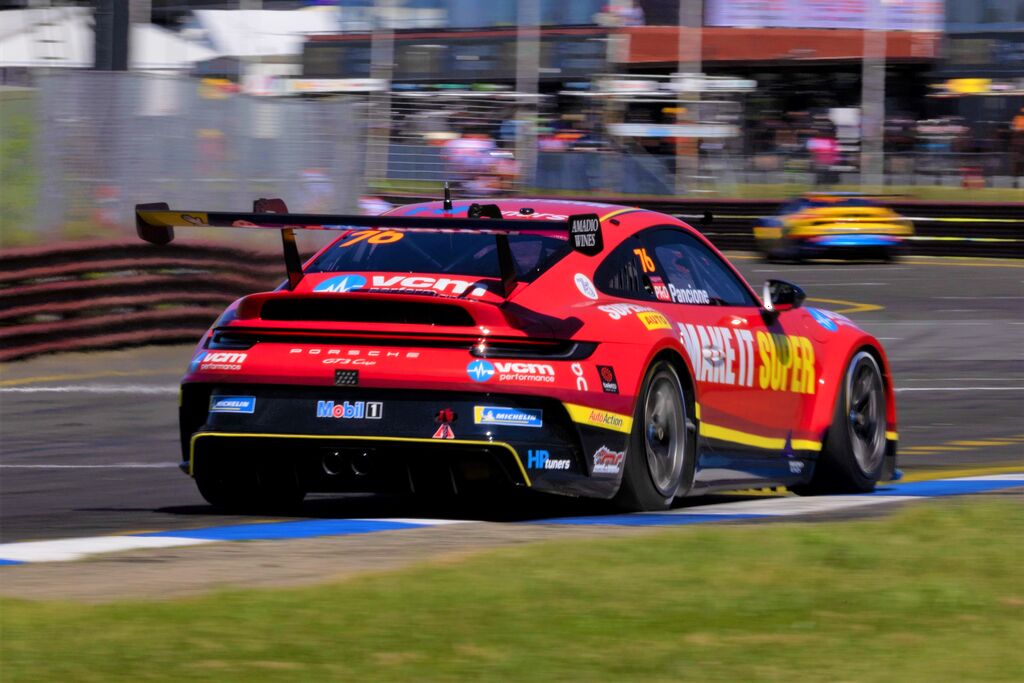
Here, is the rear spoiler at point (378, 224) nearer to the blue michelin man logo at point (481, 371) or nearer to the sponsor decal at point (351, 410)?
the blue michelin man logo at point (481, 371)

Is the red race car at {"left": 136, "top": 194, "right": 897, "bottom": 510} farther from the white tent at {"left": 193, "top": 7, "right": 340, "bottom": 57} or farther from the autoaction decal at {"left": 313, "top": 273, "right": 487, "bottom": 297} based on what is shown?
the white tent at {"left": 193, "top": 7, "right": 340, "bottom": 57}

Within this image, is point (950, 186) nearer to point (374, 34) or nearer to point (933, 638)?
point (374, 34)

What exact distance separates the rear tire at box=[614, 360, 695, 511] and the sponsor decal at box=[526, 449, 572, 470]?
0.95ft

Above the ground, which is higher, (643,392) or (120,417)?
(643,392)

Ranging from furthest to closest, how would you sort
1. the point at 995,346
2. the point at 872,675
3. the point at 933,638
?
the point at 995,346 → the point at 933,638 → the point at 872,675

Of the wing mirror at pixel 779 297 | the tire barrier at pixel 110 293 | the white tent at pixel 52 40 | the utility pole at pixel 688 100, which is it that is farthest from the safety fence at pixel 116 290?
the utility pole at pixel 688 100

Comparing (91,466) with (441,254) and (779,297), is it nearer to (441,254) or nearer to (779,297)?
(441,254)

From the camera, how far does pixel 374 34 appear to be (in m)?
41.6

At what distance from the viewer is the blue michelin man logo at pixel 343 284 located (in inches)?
280

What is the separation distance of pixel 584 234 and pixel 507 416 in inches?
28.0

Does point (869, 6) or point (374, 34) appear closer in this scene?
point (374, 34)

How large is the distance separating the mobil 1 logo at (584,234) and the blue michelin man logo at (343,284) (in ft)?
2.98

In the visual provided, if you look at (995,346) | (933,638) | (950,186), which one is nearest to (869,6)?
(950,186)

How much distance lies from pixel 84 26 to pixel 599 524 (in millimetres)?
15313
